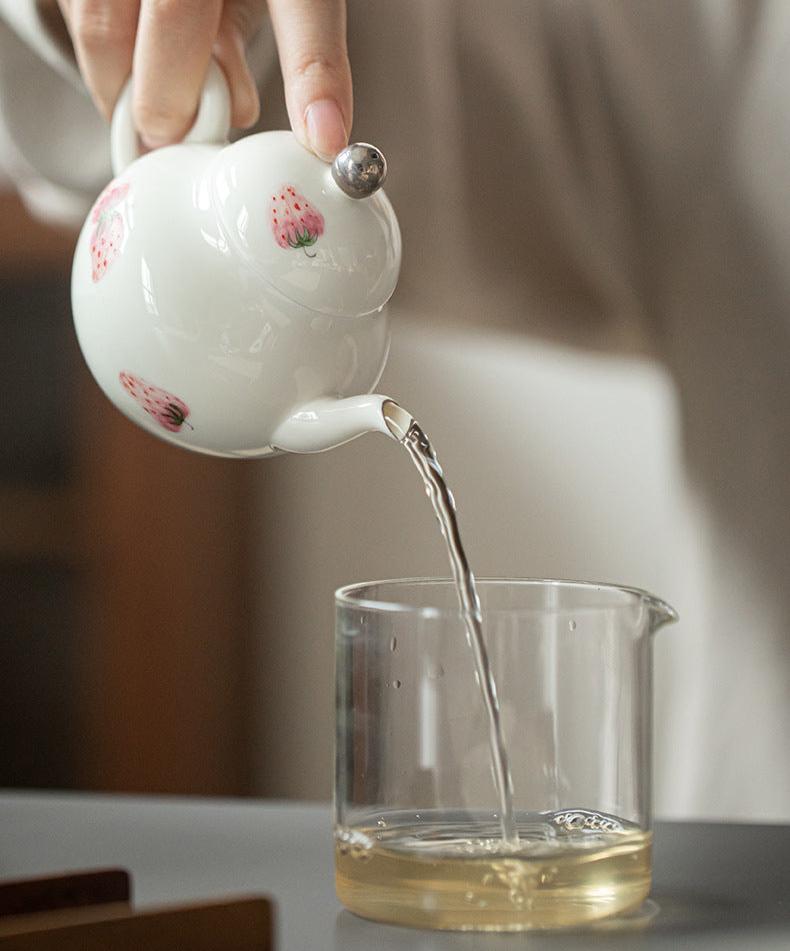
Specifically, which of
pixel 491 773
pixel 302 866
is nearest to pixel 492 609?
pixel 491 773

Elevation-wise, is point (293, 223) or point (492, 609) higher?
point (293, 223)

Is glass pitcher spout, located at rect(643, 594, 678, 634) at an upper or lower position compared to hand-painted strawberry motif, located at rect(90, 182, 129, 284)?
lower

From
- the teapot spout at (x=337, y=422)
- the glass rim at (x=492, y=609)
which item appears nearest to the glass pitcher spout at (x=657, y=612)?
the glass rim at (x=492, y=609)

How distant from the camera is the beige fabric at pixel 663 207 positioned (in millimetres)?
939

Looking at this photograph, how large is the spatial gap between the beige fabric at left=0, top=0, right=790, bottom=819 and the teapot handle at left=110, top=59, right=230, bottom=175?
419mm

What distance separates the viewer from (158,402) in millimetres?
494

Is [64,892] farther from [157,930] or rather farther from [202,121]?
[202,121]

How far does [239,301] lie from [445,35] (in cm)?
57

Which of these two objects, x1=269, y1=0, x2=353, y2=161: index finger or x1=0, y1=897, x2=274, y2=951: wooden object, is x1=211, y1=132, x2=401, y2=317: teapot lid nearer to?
x1=269, y1=0, x2=353, y2=161: index finger

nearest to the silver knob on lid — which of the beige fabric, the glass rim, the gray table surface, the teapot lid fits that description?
the teapot lid

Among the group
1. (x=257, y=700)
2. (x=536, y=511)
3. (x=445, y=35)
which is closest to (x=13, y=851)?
(x=445, y=35)

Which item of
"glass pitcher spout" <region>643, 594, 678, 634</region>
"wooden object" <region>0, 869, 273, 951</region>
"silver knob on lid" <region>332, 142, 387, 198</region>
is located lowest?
"wooden object" <region>0, 869, 273, 951</region>

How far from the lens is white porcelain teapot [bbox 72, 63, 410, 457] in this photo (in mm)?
452

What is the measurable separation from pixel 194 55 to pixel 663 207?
56 cm
